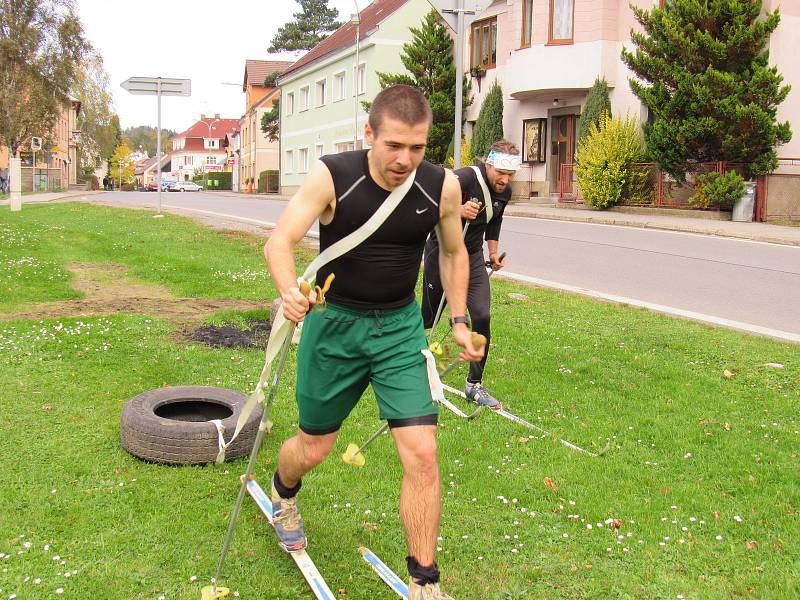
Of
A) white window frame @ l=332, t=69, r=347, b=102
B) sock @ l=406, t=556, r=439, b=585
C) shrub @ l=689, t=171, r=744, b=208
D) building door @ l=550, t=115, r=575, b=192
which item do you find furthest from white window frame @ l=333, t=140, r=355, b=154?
sock @ l=406, t=556, r=439, b=585

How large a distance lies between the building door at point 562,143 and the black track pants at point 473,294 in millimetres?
25264

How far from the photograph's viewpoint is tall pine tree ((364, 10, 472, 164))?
36.5 m

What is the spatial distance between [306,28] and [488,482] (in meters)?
79.3

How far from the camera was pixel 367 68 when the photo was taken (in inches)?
1745

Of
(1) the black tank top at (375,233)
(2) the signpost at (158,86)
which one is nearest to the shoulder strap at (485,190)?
(1) the black tank top at (375,233)

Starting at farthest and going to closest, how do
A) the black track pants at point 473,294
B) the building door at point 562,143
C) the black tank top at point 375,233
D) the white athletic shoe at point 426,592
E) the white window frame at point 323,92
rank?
1. the white window frame at point 323,92
2. the building door at point 562,143
3. the black track pants at point 473,294
4. the black tank top at point 375,233
5. the white athletic shoe at point 426,592

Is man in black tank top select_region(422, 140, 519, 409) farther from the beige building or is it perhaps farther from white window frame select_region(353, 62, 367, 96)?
the beige building

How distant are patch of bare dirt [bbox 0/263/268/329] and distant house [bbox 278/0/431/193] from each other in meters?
30.6

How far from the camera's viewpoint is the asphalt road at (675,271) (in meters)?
10.3

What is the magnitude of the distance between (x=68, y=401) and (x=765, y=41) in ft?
74.1

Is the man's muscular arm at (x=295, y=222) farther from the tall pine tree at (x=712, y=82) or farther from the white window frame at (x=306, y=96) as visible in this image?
the white window frame at (x=306, y=96)

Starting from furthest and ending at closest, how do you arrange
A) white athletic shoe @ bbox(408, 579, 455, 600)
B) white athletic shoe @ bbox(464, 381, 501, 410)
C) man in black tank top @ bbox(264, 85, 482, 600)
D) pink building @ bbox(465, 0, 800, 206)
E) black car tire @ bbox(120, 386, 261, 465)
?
pink building @ bbox(465, 0, 800, 206)
white athletic shoe @ bbox(464, 381, 501, 410)
black car tire @ bbox(120, 386, 261, 465)
man in black tank top @ bbox(264, 85, 482, 600)
white athletic shoe @ bbox(408, 579, 455, 600)

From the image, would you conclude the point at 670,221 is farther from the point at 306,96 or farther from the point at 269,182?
the point at 269,182

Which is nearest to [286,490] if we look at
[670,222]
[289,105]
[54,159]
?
[670,222]
